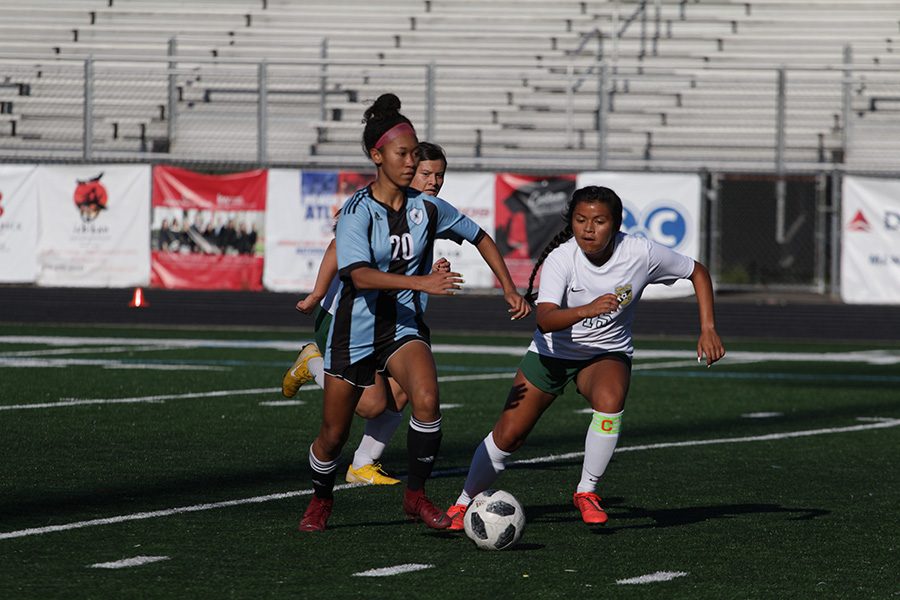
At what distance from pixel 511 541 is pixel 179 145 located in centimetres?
1798

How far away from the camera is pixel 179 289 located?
21.5 metres

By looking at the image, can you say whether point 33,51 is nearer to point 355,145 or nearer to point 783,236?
point 355,145

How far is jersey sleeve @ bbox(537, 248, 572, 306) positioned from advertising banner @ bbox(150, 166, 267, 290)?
14.4 meters

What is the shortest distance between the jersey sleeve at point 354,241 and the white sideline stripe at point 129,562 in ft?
4.83

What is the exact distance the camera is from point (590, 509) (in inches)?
281

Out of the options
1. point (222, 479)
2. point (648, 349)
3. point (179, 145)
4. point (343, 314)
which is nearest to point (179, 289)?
point (179, 145)

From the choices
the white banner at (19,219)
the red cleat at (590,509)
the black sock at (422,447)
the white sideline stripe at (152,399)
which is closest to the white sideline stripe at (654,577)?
the red cleat at (590,509)

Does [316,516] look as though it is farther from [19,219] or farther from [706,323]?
[19,219]

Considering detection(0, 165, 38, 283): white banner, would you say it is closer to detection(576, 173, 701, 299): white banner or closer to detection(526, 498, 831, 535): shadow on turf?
detection(576, 173, 701, 299): white banner

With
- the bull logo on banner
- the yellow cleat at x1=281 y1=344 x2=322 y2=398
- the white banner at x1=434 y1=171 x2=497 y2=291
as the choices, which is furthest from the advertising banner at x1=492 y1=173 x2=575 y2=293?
the yellow cleat at x1=281 y1=344 x2=322 y2=398

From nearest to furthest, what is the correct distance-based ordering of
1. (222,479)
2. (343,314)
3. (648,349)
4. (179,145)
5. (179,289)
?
(343,314), (222,479), (648,349), (179,289), (179,145)

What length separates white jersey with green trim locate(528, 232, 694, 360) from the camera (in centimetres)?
719

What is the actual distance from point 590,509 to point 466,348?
37.2ft

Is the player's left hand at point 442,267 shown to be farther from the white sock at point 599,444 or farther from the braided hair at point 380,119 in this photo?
the white sock at point 599,444
